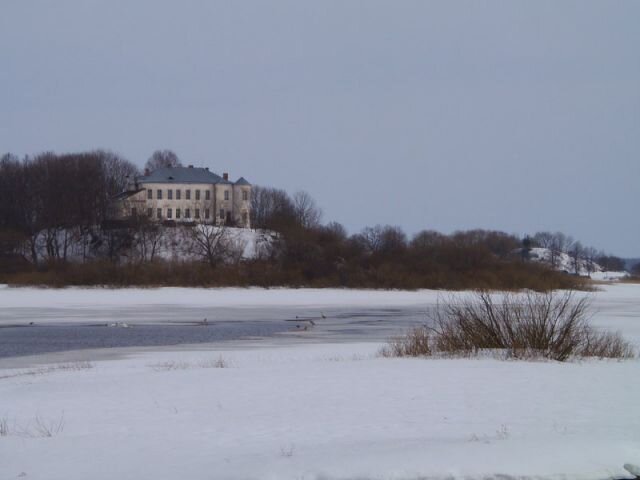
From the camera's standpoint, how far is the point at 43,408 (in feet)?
39.9

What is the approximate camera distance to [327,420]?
10.8m

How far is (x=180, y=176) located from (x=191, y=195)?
8.59 feet

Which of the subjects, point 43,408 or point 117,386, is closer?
point 43,408

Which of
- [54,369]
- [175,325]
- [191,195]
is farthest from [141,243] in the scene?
[54,369]

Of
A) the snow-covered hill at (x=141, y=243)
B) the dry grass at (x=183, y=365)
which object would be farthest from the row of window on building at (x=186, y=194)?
the dry grass at (x=183, y=365)

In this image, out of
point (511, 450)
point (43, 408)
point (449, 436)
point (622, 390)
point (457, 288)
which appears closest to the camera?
point (511, 450)

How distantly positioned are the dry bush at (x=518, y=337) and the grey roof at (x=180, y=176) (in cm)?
8287

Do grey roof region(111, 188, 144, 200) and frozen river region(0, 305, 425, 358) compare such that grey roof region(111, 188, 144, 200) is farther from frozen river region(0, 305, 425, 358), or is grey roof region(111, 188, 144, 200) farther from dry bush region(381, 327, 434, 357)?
dry bush region(381, 327, 434, 357)

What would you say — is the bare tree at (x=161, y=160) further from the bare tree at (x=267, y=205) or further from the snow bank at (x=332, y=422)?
the snow bank at (x=332, y=422)

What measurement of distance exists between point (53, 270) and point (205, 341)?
135ft

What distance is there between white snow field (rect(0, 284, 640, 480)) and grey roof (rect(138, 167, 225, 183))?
274 ft

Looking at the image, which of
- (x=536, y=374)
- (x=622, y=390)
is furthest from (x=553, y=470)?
(x=536, y=374)

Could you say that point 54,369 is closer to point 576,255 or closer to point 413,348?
point 413,348

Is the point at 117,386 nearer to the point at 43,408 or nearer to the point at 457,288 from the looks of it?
the point at 43,408
